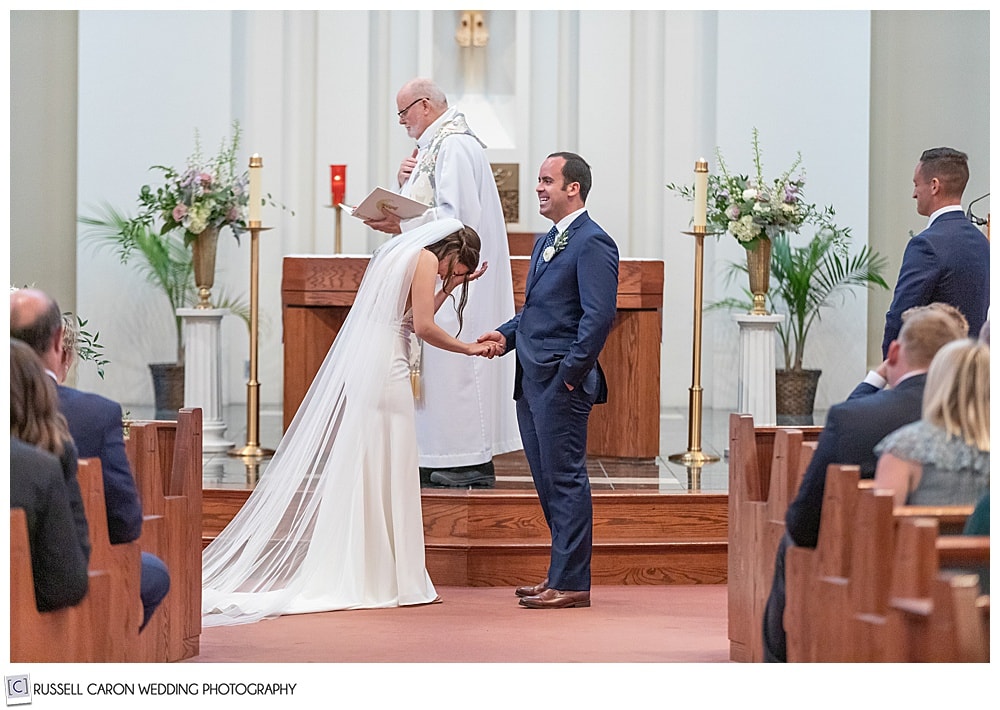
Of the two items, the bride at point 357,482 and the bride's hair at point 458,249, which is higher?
the bride's hair at point 458,249

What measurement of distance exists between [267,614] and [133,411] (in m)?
4.92

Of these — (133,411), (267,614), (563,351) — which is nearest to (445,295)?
(563,351)

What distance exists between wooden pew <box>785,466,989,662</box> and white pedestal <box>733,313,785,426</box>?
4116mm

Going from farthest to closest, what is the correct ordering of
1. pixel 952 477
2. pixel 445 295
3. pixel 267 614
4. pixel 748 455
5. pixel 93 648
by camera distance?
pixel 445 295 < pixel 267 614 < pixel 748 455 < pixel 93 648 < pixel 952 477

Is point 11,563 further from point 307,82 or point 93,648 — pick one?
point 307,82

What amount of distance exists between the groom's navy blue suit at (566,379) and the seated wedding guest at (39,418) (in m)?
1.99

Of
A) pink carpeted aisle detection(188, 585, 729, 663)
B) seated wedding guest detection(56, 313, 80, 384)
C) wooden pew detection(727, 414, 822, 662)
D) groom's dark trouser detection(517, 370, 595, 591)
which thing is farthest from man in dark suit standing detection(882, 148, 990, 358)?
seated wedding guest detection(56, 313, 80, 384)

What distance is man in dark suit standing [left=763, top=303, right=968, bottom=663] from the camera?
3441 millimetres

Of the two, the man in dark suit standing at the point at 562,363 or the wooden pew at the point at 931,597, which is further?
the man in dark suit standing at the point at 562,363

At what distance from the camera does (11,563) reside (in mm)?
3457

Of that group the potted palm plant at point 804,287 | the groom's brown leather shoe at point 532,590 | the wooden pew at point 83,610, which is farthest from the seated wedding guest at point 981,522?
the potted palm plant at point 804,287

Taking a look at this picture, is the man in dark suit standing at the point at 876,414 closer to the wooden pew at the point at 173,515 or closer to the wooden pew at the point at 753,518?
the wooden pew at the point at 753,518

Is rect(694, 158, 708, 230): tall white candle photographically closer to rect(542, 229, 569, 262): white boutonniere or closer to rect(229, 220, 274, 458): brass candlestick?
rect(542, 229, 569, 262): white boutonniere

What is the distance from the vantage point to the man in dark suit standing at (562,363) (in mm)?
4996
